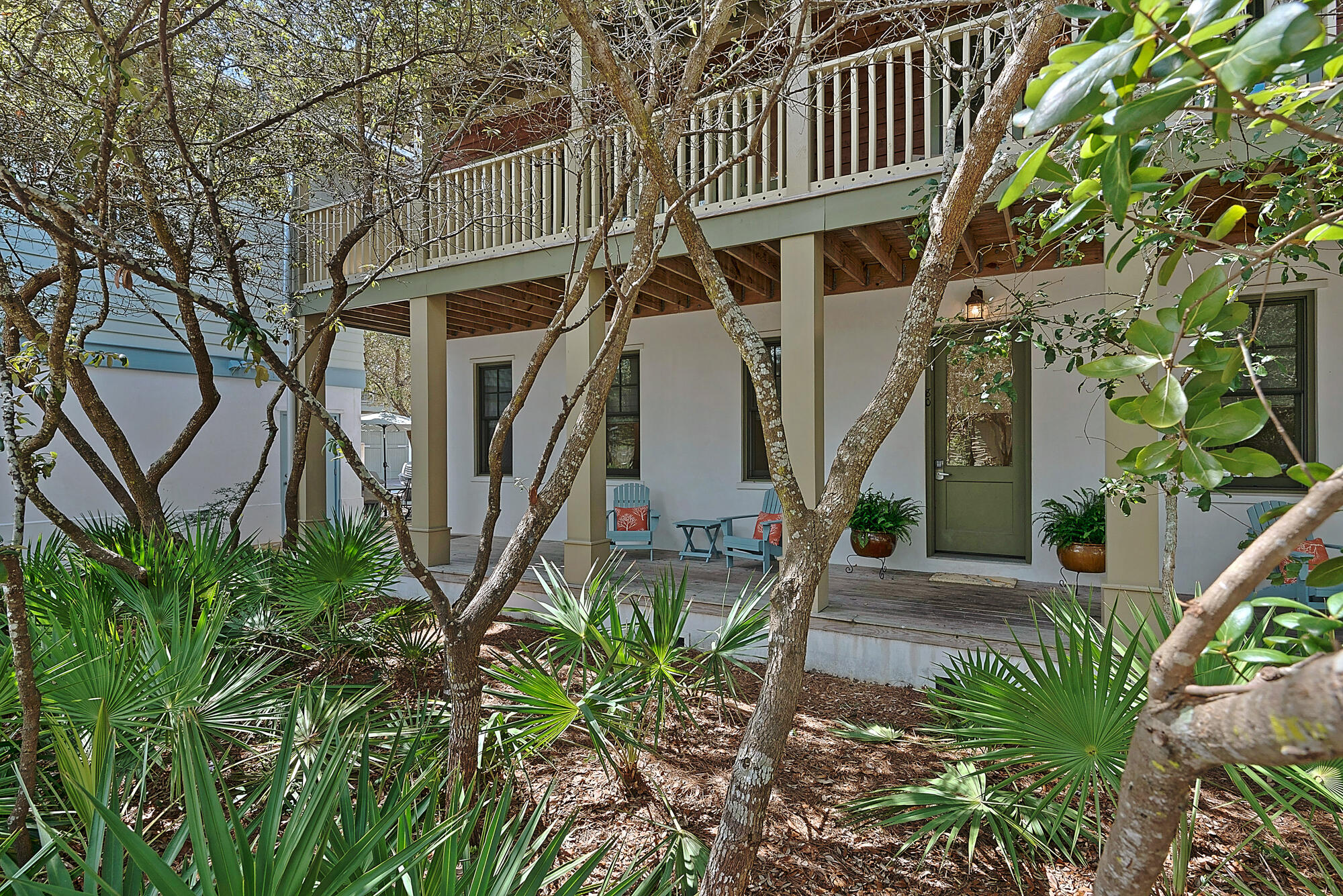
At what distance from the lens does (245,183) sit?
619cm

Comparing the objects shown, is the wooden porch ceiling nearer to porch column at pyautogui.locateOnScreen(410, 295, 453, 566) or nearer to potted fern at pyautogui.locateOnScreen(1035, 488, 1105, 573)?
porch column at pyautogui.locateOnScreen(410, 295, 453, 566)

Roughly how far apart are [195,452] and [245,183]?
16.7ft

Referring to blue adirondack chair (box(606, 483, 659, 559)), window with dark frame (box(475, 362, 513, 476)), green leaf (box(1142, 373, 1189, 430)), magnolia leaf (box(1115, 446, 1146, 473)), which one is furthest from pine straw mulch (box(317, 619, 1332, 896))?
window with dark frame (box(475, 362, 513, 476))

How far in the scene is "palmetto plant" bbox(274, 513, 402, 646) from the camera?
4191 mm

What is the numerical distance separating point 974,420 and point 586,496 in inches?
151

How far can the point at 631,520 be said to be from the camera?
26.4ft

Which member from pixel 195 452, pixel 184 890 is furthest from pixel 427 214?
pixel 184 890

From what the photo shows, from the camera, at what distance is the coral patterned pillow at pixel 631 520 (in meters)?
8.02

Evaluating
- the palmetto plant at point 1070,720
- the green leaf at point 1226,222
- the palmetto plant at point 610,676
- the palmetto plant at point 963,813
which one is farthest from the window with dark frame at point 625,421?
the green leaf at point 1226,222

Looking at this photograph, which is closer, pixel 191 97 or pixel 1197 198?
pixel 1197 198

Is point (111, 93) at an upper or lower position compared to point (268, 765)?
upper

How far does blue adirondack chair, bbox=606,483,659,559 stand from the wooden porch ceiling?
2106 millimetres

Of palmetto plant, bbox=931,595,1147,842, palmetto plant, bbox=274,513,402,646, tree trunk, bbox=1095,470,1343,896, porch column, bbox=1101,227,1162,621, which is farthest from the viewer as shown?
porch column, bbox=1101,227,1162,621

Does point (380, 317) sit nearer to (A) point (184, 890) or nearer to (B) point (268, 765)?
(B) point (268, 765)
